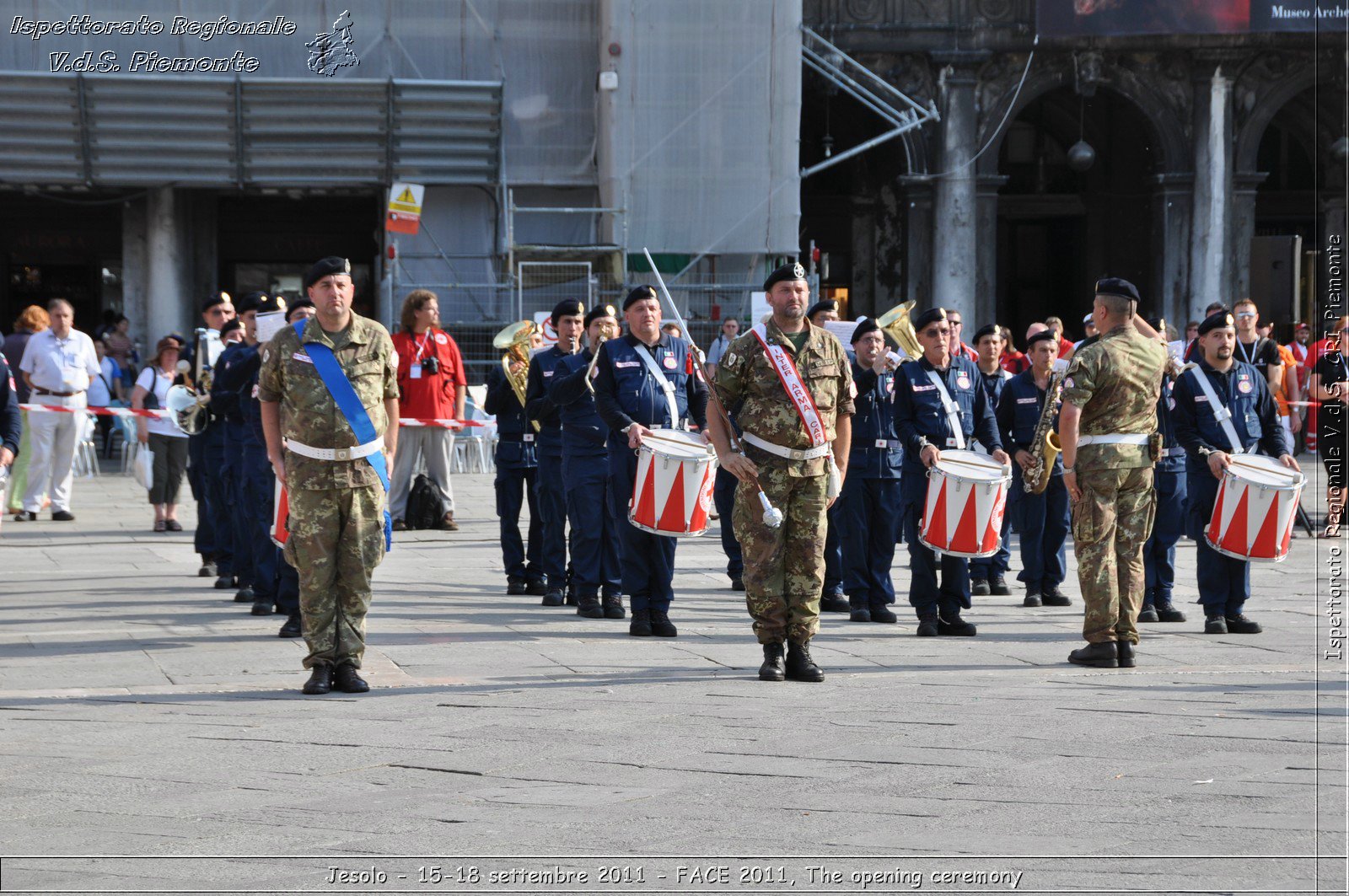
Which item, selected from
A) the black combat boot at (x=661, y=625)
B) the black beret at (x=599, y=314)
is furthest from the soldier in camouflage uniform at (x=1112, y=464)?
the black beret at (x=599, y=314)

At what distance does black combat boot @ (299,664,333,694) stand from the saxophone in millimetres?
3483

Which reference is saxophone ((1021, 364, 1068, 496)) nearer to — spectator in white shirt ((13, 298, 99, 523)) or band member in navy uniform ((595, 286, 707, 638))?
band member in navy uniform ((595, 286, 707, 638))

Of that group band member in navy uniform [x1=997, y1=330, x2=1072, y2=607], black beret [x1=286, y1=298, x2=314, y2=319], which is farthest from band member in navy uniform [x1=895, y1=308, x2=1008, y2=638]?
black beret [x1=286, y1=298, x2=314, y2=319]

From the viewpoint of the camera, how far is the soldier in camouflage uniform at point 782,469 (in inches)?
299

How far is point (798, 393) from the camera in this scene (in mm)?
7562

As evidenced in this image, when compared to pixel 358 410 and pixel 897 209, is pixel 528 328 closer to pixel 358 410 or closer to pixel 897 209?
pixel 358 410

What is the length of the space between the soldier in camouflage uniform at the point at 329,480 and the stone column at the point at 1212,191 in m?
21.6

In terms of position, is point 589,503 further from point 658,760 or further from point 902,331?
point 658,760

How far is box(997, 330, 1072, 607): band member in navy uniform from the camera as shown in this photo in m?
10.7

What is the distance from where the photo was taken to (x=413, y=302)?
44.8 feet

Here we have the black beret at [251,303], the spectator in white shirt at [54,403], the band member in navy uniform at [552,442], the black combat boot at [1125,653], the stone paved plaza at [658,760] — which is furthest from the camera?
the spectator in white shirt at [54,403]

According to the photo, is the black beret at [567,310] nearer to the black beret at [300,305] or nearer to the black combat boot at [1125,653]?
the black beret at [300,305]

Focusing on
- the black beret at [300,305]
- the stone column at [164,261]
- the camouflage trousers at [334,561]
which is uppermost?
the stone column at [164,261]

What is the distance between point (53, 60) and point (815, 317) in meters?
14.6
